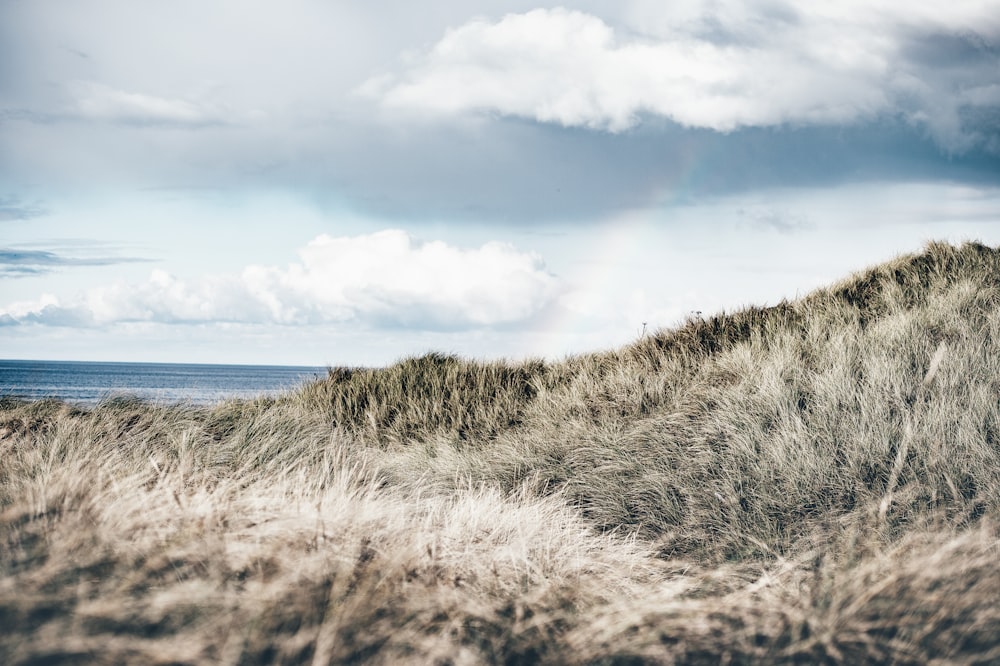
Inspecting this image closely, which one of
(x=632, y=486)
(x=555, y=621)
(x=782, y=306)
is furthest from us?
(x=782, y=306)

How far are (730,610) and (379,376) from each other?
11346 millimetres

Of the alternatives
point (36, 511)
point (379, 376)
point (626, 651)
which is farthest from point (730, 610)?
point (379, 376)

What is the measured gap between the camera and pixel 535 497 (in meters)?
8.51

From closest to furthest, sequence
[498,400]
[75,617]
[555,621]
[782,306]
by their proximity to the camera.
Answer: [75,617]
[555,621]
[498,400]
[782,306]

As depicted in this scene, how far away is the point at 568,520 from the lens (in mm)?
6809

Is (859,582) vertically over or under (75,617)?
under

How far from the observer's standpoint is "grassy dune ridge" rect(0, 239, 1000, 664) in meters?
3.80

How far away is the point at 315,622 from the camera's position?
374cm

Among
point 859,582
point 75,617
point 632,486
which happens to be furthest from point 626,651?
point 632,486

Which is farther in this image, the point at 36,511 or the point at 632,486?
the point at 632,486

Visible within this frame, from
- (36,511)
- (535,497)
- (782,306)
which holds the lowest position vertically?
(535,497)

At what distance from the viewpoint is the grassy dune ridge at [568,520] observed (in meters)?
3.80

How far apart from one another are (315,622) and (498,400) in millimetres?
9703

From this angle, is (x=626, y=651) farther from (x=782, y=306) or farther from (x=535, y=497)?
(x=782, y=306)
